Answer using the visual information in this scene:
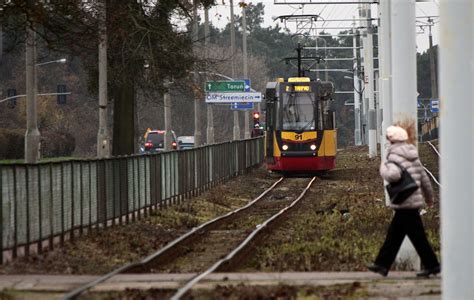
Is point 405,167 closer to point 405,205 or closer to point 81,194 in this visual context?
point 405,205

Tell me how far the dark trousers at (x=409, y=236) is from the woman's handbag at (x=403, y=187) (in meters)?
0.29

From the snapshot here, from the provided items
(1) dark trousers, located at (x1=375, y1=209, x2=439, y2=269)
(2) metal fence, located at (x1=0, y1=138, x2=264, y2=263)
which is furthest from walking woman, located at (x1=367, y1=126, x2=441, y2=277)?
(2) metal fence, located at (x1=0, y1=138, x2=264, y2=263)

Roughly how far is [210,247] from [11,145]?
49733 millimetres

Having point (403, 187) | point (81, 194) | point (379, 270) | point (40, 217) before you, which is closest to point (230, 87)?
point (81, 194)

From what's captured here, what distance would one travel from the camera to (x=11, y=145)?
68.6 m

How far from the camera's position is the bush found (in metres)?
67.3

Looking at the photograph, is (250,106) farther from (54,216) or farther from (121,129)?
(54,216)

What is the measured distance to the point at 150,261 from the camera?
54.0 feet

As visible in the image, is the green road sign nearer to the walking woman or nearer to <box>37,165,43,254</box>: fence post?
<box>37,165,43,254</box>: fence post

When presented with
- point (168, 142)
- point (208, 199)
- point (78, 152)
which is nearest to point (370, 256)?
point (208, 199)

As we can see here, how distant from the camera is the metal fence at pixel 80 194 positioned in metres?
17.3

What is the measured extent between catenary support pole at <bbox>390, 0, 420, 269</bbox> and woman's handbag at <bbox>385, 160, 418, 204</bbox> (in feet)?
8.44

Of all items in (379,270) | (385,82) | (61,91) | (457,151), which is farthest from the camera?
(61,91)

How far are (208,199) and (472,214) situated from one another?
79.2 feet
